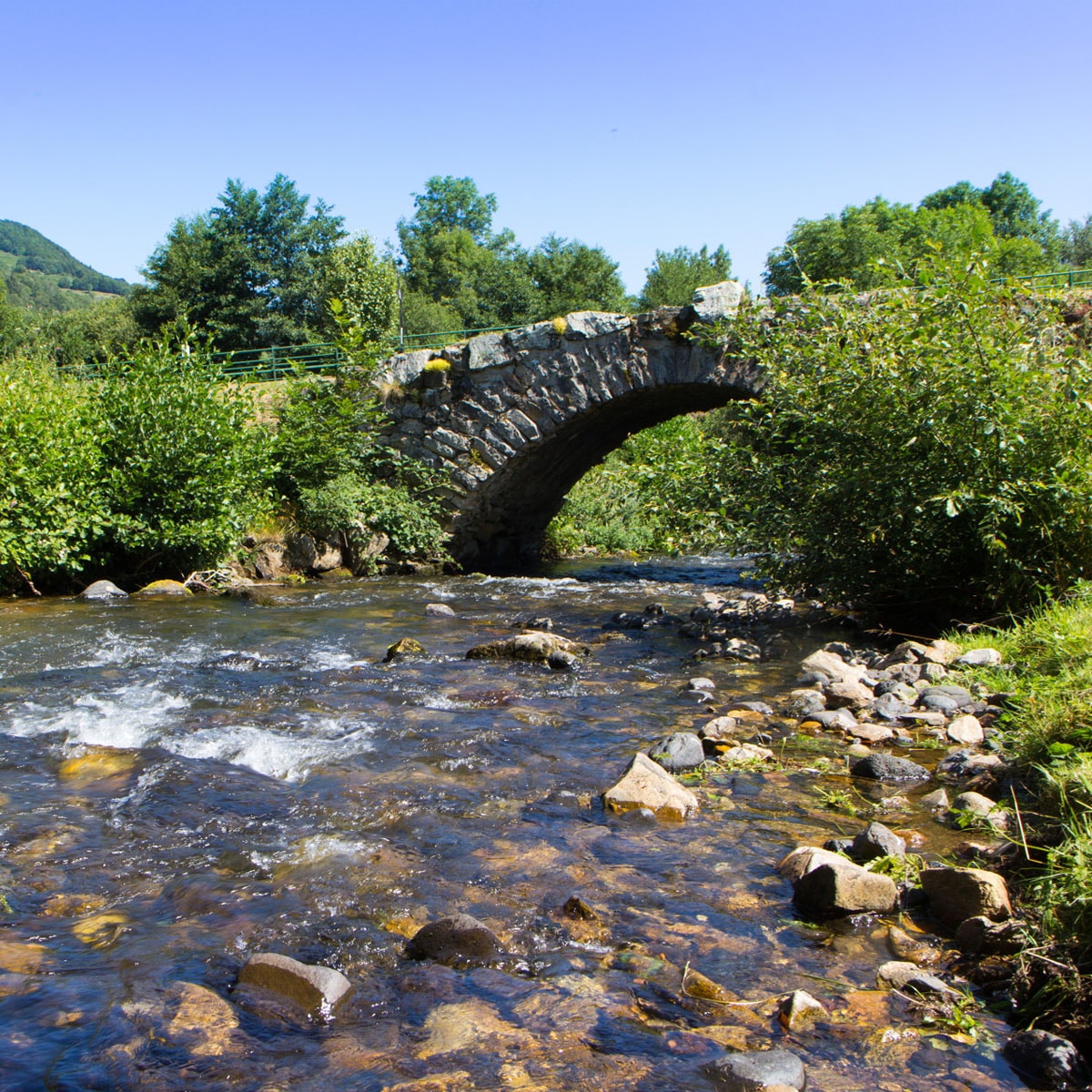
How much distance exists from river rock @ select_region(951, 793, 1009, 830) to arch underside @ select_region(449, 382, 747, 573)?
457 inches

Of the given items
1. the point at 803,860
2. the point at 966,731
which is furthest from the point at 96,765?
the point at 966,731

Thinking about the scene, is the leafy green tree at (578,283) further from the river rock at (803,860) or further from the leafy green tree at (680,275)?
the river rock at (803,860)

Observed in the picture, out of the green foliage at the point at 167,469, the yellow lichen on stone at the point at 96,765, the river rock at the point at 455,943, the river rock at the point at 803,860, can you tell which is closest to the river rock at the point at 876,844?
the river rock at the point at 803,860

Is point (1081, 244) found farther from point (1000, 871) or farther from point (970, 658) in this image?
point (1000, 871)

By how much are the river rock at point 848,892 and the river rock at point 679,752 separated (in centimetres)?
163

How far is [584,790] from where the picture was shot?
470cm

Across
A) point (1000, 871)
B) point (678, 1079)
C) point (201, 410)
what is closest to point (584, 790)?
point (1000, 871)

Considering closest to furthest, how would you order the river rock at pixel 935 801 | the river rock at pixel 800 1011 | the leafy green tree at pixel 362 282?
the river rock at pixel 800 1011 → the river rock at pixel 935 801 → the leafy green tree at pixel 362 282

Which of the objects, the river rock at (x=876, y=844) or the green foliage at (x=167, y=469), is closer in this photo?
the river rock at (x=876, y=844)

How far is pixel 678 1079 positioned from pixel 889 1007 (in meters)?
0.75

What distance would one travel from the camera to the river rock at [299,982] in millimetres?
2766

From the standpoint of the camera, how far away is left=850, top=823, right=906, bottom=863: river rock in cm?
358

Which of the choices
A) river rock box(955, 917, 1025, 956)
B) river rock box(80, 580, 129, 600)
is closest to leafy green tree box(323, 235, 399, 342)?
river rock box(80, 580, 129, 600)

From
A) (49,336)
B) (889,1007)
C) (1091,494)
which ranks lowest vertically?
(889,1007)
